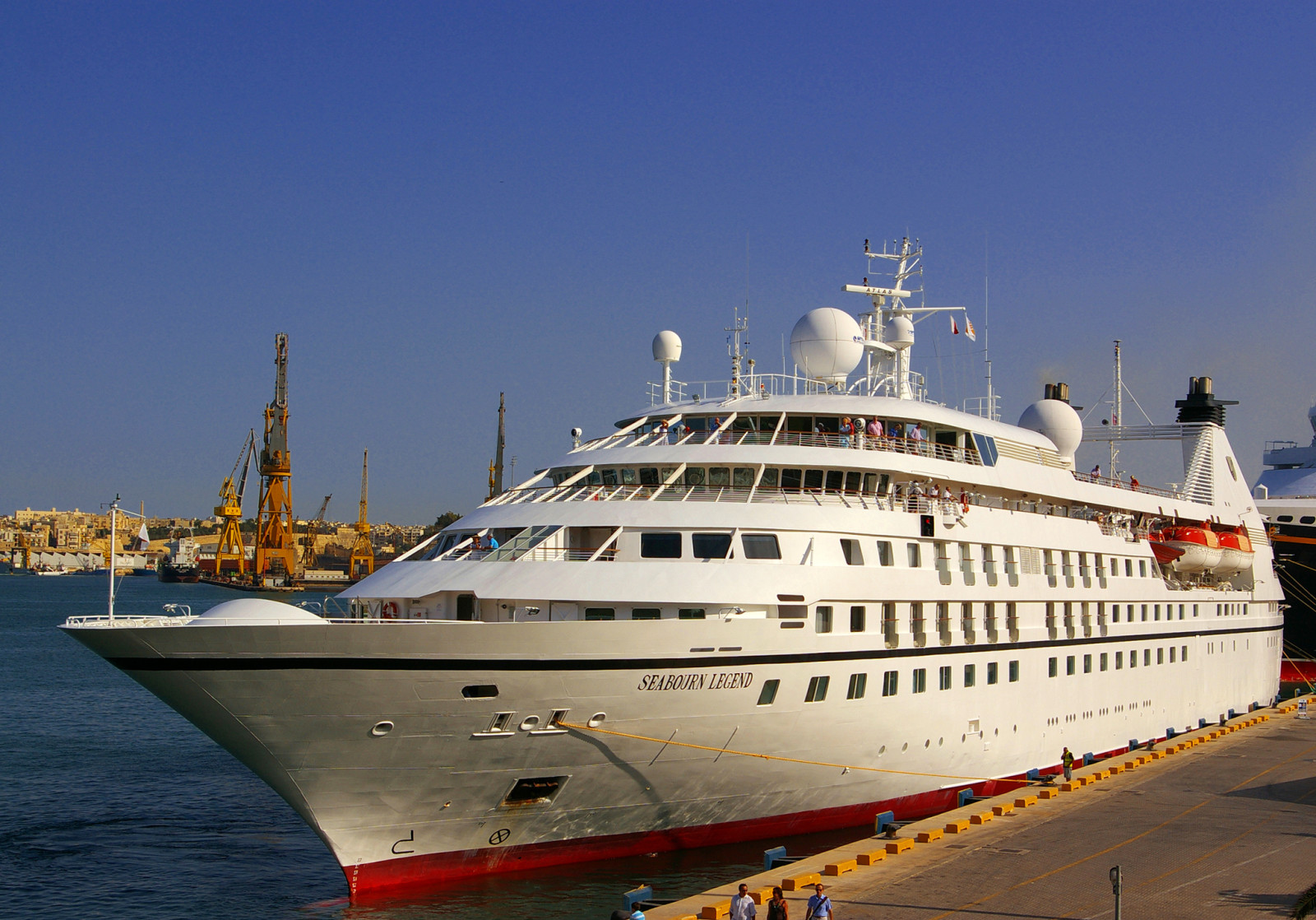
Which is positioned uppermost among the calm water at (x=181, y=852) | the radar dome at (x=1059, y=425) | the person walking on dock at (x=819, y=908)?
the radar dome at (x=1059, y=425)

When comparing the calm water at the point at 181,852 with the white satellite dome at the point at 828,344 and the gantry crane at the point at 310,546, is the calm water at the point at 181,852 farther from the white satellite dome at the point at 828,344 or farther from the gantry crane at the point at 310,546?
the gantry crane at the point at 310,546

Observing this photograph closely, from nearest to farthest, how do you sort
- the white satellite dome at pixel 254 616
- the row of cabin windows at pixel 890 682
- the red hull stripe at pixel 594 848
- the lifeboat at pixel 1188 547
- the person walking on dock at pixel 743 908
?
the person walking on dock at pixel 743 908 < the white satellite dome at pixel 254 616 < the red hull stripe at pixel 594 848 < the row of cabin windows at pixel 890 682 < the lifeboat at pixel 1188 547

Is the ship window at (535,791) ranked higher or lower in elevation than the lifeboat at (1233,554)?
lower

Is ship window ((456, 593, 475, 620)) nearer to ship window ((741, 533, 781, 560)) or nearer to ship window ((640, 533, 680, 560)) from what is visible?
ship window ((640, 533, 680, 560))

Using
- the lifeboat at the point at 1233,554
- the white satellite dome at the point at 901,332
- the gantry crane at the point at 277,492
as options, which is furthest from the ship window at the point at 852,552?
the gantry crane at the point at 277,492

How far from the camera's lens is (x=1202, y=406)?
41.9 metres

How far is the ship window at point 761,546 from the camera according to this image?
19.9m

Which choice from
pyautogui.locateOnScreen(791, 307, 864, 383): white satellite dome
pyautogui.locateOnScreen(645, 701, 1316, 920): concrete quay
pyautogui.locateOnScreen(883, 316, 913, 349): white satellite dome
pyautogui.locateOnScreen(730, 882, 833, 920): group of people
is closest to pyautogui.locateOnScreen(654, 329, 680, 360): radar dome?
pyautogui.locateOnScreen(791, 307, 864, 383): white satellite dome

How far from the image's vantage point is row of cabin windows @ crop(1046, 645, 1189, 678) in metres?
26.6

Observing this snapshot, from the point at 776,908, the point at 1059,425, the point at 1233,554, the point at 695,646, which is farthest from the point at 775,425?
the point at 1233,554

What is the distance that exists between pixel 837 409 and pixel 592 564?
7432 millimetres

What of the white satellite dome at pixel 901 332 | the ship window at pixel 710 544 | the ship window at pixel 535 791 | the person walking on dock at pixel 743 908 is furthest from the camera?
the white satellite dome at pixel 901 332

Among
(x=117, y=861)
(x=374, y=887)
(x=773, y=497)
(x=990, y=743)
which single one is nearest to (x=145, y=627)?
(x=374, y=887)

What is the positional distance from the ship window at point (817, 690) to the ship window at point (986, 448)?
8.45 meters
